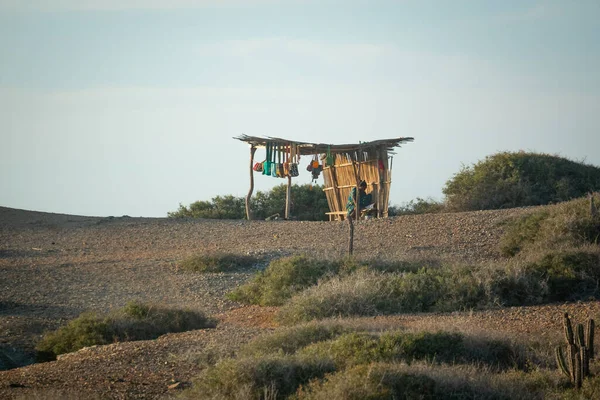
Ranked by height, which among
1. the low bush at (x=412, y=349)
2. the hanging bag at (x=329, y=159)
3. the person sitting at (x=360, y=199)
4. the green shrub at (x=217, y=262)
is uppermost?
the hanging bag at (x=329, y=159)

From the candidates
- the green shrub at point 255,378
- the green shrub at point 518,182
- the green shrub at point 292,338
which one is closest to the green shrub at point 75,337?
the green shrub at point 292,338

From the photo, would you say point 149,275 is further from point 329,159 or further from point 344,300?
point 329,159

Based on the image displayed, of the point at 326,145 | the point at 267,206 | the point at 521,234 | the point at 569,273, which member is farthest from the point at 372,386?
the point at 267,206

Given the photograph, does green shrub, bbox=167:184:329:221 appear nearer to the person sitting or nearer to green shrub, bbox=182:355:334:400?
the person sitting

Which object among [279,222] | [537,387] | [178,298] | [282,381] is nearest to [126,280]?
[178,298]

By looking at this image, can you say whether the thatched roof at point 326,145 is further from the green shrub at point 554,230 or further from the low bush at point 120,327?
the low bush at point 120,327

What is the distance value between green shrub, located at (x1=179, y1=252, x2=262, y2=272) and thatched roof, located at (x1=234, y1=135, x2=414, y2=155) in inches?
222

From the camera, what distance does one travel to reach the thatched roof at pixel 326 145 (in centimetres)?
2019

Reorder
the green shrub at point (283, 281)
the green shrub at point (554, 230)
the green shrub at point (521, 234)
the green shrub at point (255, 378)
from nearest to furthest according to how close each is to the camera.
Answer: the green shrub at point (255, 378) → the green shrub at point (283, 281) → the green shrub at point (554, 230) → the green shrub at point (521, 234)

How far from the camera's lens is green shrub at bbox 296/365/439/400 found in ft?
18.8

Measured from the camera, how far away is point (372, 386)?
5.82m

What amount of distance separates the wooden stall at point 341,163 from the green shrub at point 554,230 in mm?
5863

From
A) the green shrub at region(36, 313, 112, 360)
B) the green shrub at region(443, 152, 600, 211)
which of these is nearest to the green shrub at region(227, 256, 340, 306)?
the green shrub at region(36, 313, 112, 360)

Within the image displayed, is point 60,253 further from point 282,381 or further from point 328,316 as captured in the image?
point 282,381
